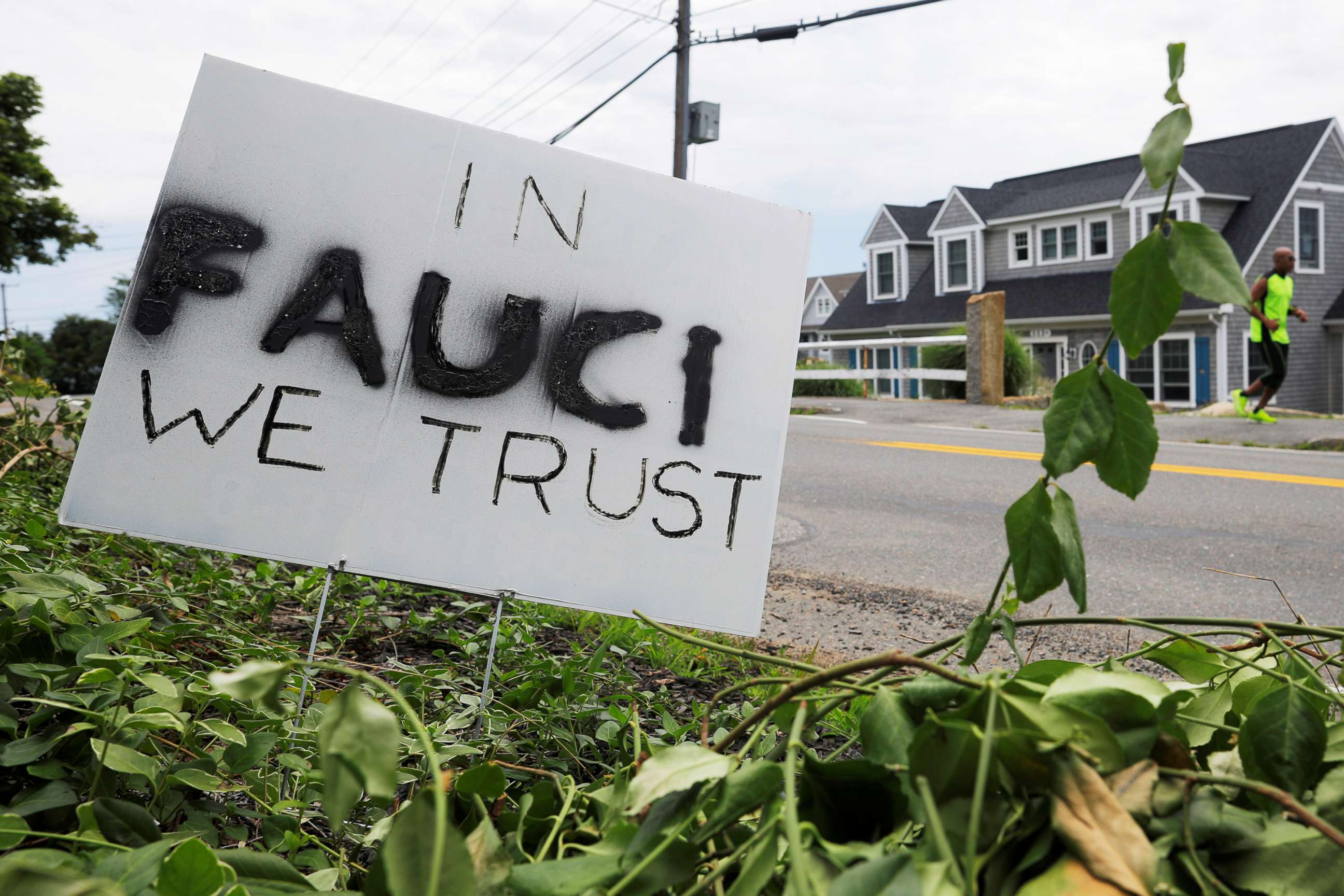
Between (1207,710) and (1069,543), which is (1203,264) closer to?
(1069,543)

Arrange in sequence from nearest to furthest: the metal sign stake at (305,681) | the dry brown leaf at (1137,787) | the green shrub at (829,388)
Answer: the dry brown leaf at (1137,787) < the metal sign stake at (305,681) < the green shrub at (829,388)

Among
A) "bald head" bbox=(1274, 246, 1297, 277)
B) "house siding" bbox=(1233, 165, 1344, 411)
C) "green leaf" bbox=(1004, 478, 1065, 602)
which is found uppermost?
"house siding" bbox=(1233, 165, 1344, 411)

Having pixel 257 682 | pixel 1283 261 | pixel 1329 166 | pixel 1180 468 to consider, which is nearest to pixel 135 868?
pixel 257 682

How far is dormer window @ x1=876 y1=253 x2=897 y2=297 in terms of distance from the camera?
3077 cm

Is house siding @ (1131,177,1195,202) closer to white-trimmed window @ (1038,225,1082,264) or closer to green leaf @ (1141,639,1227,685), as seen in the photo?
white-trimmed window @ (1038,225,1082,264)

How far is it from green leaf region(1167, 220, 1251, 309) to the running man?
39.8ft

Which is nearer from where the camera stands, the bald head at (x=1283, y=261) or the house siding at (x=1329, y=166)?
the bald head at (x=1283, y=261)

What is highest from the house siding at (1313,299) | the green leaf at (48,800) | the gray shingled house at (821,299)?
the gray shingled house at (821,299)

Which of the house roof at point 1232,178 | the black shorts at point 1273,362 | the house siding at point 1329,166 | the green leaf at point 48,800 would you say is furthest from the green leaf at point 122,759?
the house siding at point 1329,166

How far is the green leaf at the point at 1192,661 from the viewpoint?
3.41ft

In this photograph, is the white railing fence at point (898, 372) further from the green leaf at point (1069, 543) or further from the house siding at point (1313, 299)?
the green leaf at point (1069, 543)

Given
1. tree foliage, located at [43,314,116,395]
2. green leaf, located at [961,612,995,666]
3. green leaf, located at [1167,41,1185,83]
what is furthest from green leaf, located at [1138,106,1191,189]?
tree foliage, located at [43,314,116,395]

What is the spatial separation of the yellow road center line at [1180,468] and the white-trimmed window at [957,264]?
1918 centimetres

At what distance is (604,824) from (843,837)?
7.8 inches
